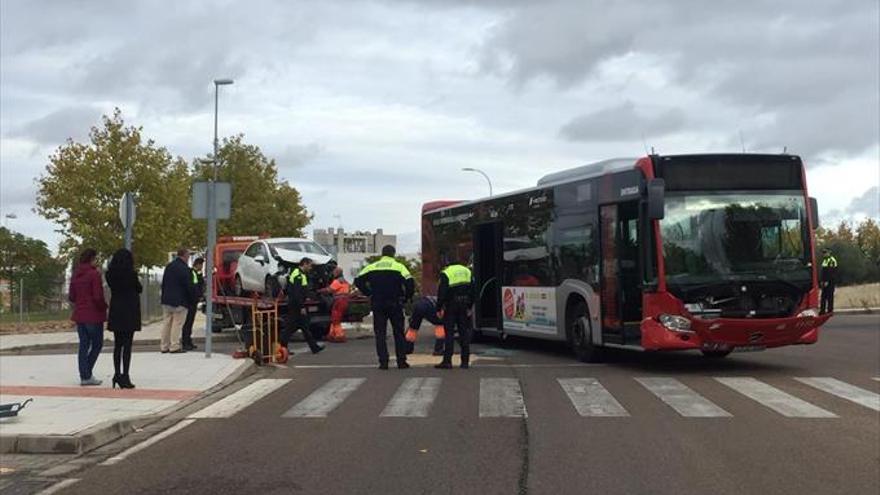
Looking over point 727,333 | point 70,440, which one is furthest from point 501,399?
point 70,440

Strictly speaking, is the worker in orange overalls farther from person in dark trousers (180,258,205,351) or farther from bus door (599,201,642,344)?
bus door (599,201,642,344)

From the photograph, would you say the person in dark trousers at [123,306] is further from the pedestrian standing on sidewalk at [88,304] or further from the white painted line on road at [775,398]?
the white painted line on road at [775,398]

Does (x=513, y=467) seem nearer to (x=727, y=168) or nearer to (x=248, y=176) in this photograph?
(x=727, y=168)

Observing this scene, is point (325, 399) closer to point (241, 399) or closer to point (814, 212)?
point (241, 399)

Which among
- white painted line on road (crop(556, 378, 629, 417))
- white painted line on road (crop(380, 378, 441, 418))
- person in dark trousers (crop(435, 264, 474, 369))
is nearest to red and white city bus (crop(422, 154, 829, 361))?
white painted line on road (crop(556, 378, 629, 417))

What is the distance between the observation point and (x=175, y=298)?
1555 cm

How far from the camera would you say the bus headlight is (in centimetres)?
1220

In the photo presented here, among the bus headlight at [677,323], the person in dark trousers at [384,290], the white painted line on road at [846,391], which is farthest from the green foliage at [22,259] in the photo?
the white painted line on road at [846,391]

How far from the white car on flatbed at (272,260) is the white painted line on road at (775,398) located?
33.8 ft

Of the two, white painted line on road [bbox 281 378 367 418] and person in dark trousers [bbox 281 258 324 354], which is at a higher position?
person in dark trousers [bbox 281 258 324 354]

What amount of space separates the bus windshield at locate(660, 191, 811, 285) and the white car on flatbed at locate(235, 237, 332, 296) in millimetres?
9363

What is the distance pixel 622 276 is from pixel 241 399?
5.78m

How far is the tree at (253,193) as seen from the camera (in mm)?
46406

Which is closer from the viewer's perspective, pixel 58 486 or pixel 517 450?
pixel 58 486
